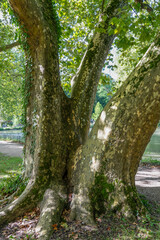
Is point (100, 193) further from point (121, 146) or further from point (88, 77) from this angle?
point (88, 77)

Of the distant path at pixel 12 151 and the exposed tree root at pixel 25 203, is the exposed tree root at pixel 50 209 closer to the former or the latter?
the exposed tree root at pixel 25 203

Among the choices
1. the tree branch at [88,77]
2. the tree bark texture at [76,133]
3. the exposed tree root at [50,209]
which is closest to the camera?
the exposed tree root at [50,209]

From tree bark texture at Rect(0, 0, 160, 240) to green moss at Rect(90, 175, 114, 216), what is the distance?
Answer: 2 centimetres

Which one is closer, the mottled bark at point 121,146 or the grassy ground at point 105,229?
the grassy ground at point 105,229

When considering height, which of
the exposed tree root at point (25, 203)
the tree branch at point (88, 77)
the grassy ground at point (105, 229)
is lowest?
the grassy ground at point (105, 229)

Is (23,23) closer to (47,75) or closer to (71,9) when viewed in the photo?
(47,75)

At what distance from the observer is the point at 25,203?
370 centimetres

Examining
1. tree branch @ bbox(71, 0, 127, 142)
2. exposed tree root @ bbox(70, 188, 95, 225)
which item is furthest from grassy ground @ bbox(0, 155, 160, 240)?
tree branch @ bbox(71, 0, 127, 142)

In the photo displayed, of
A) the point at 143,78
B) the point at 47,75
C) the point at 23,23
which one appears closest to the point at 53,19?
the point at 23,23

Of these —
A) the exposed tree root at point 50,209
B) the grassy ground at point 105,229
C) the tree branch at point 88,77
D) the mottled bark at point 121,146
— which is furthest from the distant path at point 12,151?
the mottled bark at point 121,146

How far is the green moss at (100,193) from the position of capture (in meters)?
3.41

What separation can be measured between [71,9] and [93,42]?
4345mm

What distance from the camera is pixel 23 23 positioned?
3.86 meters

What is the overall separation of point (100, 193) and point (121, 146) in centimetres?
98
